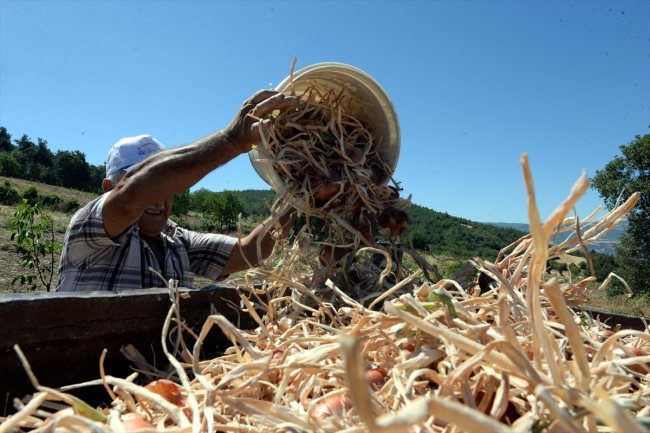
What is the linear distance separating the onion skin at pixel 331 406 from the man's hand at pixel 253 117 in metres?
1.13

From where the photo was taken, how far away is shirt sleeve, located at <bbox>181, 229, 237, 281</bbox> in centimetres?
279

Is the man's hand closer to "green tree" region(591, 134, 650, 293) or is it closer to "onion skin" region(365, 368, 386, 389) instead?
"onion skin" region(365, 368, 386, 389)

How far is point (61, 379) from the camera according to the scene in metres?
1.05

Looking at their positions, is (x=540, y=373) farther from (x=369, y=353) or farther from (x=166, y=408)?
(x=166, y=408)

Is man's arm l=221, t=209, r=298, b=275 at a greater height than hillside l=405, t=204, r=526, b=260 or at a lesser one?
→ lesser

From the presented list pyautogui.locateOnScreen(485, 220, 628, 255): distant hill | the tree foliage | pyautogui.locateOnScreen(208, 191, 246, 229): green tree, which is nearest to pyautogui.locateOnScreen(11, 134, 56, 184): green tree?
the tree foliage

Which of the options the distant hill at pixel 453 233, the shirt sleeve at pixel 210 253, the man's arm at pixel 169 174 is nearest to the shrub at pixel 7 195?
the distant hill at pixel 453 233

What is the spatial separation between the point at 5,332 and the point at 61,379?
210mm

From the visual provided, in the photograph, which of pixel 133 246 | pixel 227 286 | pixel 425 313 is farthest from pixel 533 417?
pixel 133 246

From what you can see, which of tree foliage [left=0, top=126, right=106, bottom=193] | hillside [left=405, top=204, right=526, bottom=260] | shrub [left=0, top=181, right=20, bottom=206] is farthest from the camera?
tree foliage [left=0, top=126, right=106, bottom=193]

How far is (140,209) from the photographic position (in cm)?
196

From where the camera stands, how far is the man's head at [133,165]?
2.36 meters

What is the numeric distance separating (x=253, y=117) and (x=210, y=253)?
1.37 m

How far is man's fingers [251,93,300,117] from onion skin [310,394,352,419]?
122cm
